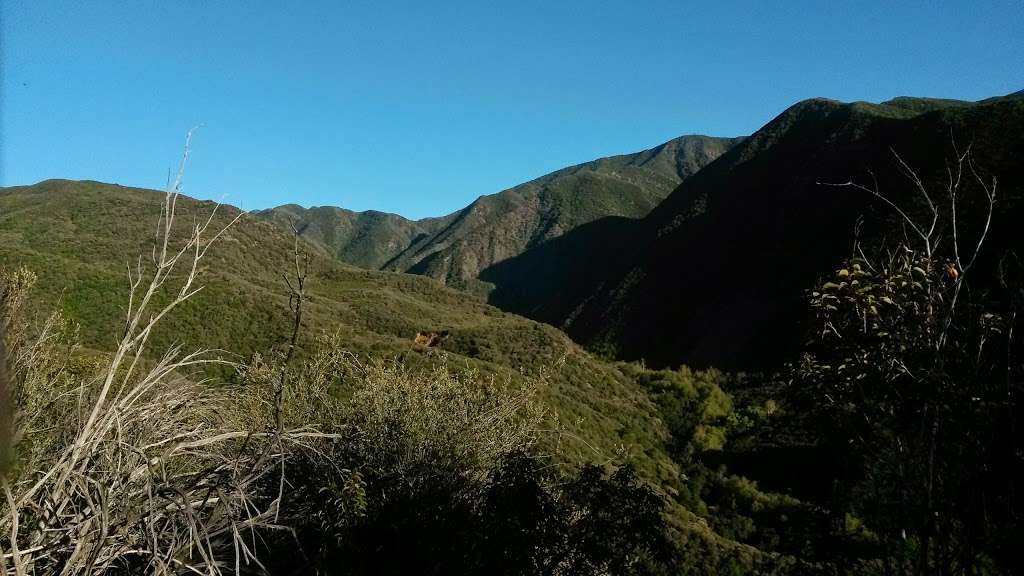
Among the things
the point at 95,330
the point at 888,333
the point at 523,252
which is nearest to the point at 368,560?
the point at 888,333

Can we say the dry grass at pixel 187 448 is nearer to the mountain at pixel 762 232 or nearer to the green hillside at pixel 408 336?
the green hillside at pixel 408 336

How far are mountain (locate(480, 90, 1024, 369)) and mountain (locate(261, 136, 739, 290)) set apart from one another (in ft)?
97.4

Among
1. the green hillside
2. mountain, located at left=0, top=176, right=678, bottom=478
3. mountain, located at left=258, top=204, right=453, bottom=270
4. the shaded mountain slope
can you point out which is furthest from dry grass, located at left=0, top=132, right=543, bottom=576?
mountain, located at left=258, top=204, right=453, bottom=270

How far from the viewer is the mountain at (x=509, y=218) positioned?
104500mm

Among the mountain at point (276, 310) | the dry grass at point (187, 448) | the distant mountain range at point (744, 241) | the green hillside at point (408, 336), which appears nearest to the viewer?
the dry grass at point (187, 448)

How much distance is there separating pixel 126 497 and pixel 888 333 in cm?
440

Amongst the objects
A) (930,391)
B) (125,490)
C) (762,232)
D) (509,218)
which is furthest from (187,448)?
(509,218)

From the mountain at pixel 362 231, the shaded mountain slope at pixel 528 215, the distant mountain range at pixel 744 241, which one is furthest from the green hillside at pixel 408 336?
the mountain at pixel 362 231

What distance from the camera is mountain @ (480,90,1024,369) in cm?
3444

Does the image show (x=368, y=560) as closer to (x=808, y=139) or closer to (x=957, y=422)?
(x=957, y=422)

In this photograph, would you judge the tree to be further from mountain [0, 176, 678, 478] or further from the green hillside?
mountain [0, 176, 678, 478]

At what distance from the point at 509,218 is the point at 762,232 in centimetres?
7042

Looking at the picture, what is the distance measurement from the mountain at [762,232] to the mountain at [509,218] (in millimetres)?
29674

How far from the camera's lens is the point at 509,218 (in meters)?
116
